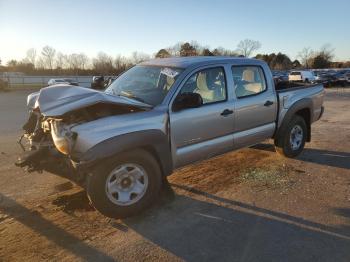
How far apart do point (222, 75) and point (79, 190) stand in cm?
266

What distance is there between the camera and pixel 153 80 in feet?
16.5

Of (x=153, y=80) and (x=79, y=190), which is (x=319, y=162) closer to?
(x=153, y=80)

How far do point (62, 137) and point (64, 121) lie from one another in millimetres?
228

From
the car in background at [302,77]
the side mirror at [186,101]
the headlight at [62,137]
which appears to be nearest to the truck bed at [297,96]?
the side mirror at [186,101]

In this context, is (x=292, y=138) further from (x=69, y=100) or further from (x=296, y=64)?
(x=296, y=64)

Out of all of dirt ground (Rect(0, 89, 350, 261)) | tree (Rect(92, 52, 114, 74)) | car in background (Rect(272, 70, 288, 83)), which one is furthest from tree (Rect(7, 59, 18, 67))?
dirt ground (Rect(0, 89, 350, 261))

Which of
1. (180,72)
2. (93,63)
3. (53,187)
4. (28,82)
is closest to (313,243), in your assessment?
(180,72)

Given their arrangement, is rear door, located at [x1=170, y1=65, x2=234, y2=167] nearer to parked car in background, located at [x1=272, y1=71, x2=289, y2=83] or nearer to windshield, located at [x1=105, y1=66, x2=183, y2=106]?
windshield, located at [x1=105, y1=66, x2=183, y2=106]

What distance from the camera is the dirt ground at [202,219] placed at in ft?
11.3

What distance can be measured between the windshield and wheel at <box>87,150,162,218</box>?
83 cm

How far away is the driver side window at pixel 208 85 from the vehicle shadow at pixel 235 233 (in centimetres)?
146

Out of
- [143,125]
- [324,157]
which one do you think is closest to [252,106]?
[143,125]

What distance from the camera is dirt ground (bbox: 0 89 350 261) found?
3.44 meters

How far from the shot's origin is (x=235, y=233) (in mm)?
3793
